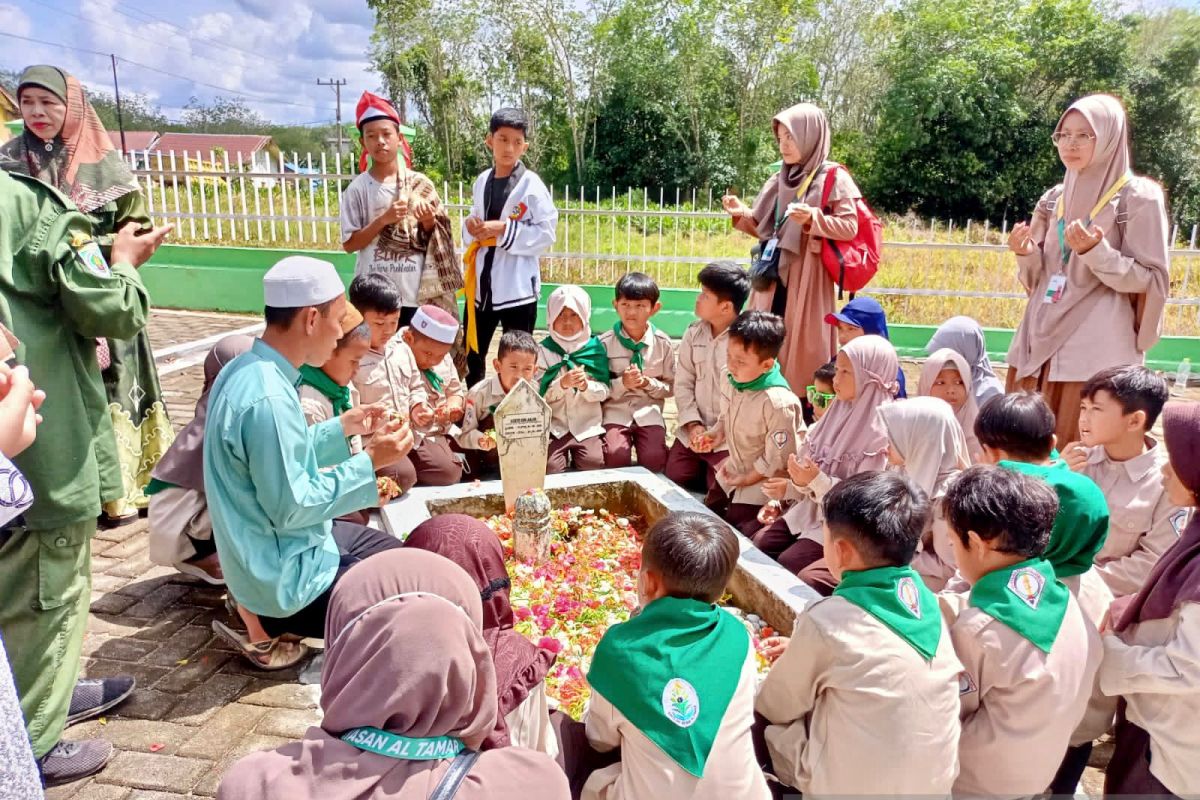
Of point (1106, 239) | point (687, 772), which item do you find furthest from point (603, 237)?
point (687, 772)

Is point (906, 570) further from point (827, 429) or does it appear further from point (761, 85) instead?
point (761, 85)

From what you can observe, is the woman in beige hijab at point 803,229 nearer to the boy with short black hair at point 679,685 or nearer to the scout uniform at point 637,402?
the scout uniform at point 637,402

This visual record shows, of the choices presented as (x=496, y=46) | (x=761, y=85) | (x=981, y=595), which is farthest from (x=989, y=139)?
(x=981, y=595)

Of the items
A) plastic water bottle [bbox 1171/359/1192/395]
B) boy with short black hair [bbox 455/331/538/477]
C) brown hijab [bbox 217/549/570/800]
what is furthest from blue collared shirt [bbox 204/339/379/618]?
plastic water bottle [bbox 1171/359/1192/395]

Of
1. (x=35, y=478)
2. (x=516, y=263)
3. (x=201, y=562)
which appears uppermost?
(x=516, y=263)

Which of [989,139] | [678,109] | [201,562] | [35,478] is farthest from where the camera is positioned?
[678,109]

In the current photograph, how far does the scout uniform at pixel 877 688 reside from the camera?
203 centimetres

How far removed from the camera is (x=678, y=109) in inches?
1043

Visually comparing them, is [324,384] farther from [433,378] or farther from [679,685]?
[679,685]

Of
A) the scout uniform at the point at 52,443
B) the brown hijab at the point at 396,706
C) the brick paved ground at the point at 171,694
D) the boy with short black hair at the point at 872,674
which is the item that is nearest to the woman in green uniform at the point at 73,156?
the brick paved ground at the point at 171,694

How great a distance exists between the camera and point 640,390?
533cm

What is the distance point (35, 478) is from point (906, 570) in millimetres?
2526

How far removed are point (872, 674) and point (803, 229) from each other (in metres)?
3.71

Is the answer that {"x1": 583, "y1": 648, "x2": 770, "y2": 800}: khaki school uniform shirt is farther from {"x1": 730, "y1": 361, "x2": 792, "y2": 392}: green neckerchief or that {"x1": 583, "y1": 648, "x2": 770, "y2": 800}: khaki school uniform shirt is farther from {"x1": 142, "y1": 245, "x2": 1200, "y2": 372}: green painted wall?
{"x1": 142, "y1": 245, "x2": 1200, "y2": 372}: green painted wall
